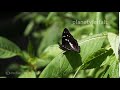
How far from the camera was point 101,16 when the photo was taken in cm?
168

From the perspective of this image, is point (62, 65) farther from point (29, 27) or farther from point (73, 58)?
point (29, 27)

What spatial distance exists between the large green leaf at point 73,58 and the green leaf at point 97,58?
0.05ft

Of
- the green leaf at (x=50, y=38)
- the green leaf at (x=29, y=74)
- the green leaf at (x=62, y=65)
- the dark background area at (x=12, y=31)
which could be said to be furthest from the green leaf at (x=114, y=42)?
the dark background area at (x=12, y=31)

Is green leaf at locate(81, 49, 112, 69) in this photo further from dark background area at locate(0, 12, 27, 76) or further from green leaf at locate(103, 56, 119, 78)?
dark background area at locate(0, 12, 27, 76)

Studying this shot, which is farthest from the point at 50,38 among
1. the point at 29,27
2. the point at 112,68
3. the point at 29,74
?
the point at 112,68

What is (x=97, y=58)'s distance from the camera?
3.79 feet

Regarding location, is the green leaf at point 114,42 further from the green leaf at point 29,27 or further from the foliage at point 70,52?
the green leaf at point 29,27

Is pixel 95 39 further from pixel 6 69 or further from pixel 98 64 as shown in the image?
pixel 6 69

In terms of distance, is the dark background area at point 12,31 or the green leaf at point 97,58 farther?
the dark background area at point 12,31

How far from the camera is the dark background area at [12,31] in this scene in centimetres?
206

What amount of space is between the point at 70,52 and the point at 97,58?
0.17 m

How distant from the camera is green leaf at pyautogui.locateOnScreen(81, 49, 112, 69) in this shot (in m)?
1.16

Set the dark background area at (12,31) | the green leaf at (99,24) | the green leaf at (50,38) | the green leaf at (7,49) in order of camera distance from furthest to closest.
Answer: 1. the dark background area at (12,31)
2. the green leaf at (50,38)
3. the green leaf at (99,24)
4. the green leaf at (7,49)
